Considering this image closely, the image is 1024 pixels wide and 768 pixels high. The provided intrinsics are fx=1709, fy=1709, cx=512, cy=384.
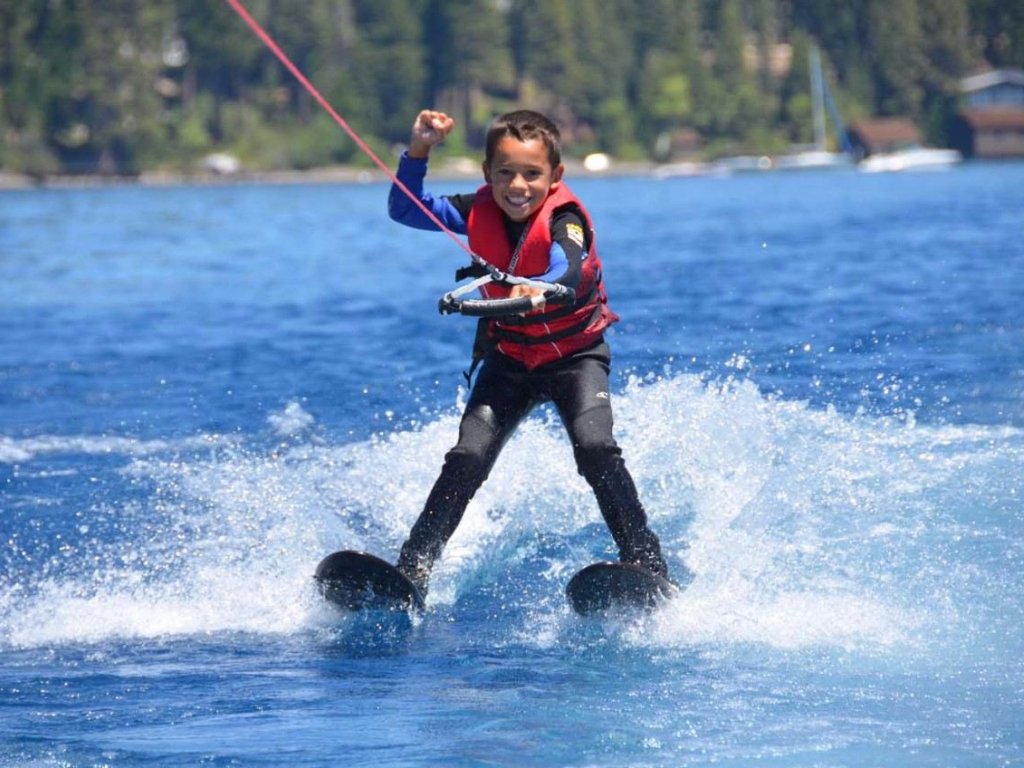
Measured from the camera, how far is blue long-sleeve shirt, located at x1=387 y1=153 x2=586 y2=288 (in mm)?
5164

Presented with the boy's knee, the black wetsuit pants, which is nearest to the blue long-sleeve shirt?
the black wetsuit pants

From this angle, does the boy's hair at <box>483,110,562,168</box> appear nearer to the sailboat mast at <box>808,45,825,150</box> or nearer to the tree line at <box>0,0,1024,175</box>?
the sailboat mast at <box>808,45,825,150</box>

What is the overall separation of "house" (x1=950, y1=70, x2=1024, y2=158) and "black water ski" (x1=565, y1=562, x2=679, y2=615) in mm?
85253

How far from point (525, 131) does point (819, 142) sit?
8465cm

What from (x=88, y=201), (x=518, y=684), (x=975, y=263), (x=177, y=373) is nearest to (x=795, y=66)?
(x=88, y=201)

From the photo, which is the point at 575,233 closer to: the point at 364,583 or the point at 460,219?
the point at 460,219

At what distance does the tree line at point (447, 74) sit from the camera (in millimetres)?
87875

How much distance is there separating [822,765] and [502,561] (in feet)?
7.78

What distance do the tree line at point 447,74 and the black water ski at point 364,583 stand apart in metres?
84.1

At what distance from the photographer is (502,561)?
20.5 ft

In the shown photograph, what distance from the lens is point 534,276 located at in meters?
5.30

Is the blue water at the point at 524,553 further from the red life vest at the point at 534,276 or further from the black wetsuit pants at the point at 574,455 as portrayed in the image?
the red life vest at the point at 534,276

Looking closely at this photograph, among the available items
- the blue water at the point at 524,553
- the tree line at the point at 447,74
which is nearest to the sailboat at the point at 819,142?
the tree line at the point at 447,74

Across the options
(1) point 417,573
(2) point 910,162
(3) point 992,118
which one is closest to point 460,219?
(1) point 417,573
